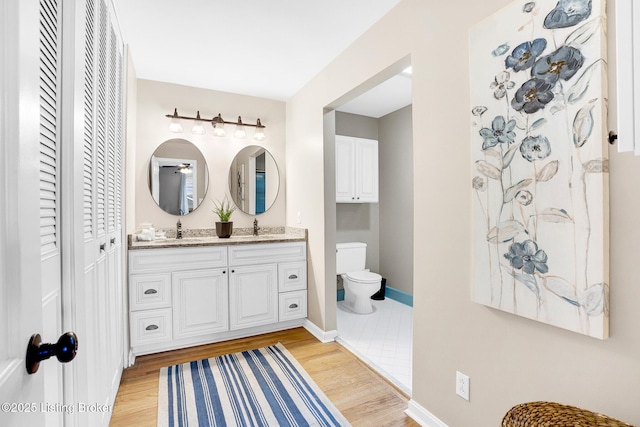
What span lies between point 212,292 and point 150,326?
20.4 inches

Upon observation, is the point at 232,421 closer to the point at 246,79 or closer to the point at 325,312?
the point at 325,312

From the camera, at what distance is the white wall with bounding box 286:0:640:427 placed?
100 cm

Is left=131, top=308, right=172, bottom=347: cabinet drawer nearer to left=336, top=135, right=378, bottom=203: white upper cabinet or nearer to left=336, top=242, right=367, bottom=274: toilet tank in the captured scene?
left=336, top=242, right=367, bottom=274: toilet tank

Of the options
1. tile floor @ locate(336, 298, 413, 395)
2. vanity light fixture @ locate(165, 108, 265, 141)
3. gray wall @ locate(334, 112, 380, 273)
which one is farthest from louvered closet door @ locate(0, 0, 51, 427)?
gray wall @ locate(334, 112, 380, 273)

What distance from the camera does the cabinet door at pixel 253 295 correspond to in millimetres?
2816

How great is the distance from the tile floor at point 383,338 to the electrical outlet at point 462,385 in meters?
0.56

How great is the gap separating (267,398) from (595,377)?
65.0 inches

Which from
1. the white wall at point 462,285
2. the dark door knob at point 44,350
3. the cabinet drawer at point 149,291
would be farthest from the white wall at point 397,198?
the dark door knob at point 44,350

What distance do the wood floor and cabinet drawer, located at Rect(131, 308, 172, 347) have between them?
14 cm

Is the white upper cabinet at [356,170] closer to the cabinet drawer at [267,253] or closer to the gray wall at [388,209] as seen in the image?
the gray wall at [388,209]

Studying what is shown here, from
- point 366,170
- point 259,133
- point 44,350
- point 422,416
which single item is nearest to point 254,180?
point 259,133

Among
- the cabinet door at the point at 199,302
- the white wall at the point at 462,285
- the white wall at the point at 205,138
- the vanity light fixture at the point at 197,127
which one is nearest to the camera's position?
the white wall at the point at 462,285

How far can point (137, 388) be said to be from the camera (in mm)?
2082

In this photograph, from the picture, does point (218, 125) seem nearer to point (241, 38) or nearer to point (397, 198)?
point (241, 38)
